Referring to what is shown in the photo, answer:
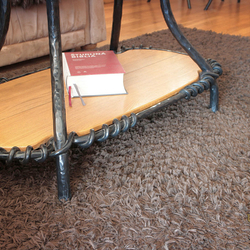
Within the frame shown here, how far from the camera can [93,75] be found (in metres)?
0.73

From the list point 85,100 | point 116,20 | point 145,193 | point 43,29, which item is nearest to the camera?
point 145,193

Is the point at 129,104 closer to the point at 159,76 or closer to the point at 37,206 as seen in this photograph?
the point at 159,76

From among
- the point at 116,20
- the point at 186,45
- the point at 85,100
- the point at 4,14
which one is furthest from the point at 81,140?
the point at 116,20

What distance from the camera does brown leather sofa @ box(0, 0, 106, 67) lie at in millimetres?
1329

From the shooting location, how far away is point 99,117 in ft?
2.19

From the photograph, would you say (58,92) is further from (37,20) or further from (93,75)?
(37,20)

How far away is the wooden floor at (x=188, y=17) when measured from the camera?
2150mm

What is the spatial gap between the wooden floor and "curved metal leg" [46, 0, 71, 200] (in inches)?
53.1

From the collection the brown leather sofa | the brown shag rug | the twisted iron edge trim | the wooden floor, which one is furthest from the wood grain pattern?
the wooden floor

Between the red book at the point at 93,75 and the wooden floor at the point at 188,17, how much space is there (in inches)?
41.9

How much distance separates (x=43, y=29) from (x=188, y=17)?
165cm

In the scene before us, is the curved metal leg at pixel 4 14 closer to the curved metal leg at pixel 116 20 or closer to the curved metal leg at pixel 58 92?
the curved metal leg at pixel 58 92

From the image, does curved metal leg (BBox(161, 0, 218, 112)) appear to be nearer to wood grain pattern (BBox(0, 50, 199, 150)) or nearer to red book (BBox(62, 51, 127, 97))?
wood grain pattern (BBox(0, 50, 199, 150))

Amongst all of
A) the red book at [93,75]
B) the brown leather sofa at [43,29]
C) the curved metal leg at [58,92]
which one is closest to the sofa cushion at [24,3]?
the brown leather sofa at [43,29]
